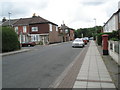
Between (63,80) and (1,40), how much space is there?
16.2 metres

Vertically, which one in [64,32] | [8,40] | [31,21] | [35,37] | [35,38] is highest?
[31,21]

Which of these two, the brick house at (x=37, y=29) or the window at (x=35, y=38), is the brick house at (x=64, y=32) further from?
the window at (x=35, y=38)

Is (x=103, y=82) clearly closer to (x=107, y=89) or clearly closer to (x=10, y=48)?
(x=107, y=89)

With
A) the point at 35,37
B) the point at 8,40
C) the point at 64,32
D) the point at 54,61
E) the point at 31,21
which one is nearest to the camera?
the point at 54,61

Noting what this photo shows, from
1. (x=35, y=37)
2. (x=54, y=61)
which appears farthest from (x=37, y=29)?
(x=54, y=61)

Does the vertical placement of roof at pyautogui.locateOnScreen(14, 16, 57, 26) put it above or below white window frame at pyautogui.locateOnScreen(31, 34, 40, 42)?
above

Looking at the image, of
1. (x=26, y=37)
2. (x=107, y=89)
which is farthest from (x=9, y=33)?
(x=26, y=37)

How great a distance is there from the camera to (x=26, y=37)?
46.0 meters

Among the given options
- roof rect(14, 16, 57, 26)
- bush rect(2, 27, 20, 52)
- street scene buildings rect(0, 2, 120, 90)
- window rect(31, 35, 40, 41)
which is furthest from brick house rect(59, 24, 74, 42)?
bush rect(2, 27, 20, 52)

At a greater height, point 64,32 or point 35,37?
point 64,32

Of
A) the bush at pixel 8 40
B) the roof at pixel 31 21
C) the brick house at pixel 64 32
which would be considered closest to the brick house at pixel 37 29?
the roof at pixel 31 21

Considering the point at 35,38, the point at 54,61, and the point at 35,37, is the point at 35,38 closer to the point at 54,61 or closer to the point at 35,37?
the point at 35,37

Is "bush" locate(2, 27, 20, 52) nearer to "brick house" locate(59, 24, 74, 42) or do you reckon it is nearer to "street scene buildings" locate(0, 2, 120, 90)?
"street scene buildings" locate(0, 2, 120, 90)

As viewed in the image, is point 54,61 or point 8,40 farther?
point 8,40
